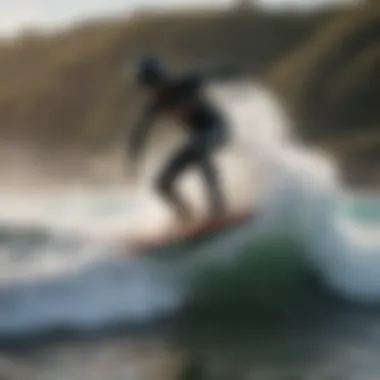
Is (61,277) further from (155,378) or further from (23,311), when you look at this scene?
(155,378)

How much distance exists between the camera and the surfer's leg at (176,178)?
4.02 feet

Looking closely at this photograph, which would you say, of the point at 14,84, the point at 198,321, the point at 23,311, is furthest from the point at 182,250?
the point at 14,84

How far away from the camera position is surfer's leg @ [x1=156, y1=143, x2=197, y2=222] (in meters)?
1.22

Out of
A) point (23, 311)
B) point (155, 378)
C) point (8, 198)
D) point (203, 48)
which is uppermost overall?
point (203, 48)

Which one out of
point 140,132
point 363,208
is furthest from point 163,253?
point 363,208

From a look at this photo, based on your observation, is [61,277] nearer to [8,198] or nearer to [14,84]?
[8,198]

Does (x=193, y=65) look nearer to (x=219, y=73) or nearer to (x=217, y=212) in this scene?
(x=219, y=73)

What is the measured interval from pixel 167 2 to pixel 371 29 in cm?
29

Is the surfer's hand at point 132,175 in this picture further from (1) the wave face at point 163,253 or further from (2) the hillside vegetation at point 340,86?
(2) the hillside vegetation at point 340,86

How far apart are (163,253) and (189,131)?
0.17 metres

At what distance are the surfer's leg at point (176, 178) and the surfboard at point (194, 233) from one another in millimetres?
19

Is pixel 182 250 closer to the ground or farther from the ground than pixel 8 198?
closer to the ground

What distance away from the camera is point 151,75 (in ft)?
4.11

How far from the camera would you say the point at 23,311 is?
1.21 meters
